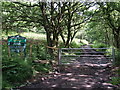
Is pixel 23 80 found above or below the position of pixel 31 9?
below

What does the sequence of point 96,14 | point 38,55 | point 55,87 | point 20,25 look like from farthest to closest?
point 96,14 < point 20,25 < point 38,55 < point 55,87

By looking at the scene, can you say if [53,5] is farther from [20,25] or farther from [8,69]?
[8,69]

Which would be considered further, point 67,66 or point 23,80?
point 67,66

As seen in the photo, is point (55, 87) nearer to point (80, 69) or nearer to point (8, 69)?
point (8, 69)

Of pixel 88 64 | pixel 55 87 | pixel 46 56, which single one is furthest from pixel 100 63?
pixel 55 87

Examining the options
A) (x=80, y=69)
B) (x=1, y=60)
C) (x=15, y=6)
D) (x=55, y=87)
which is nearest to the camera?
(x=55, y=87)

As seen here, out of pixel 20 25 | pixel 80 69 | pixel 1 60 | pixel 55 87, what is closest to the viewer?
pixel 55 87

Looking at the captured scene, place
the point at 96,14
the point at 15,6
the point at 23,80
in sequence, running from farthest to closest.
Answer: the point at 96,14, the point at 15,6, the point at 23,80

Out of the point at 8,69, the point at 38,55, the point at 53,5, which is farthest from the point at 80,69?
the point at 53,5

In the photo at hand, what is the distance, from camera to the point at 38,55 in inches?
392

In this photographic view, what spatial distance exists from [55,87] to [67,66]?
4495 mm

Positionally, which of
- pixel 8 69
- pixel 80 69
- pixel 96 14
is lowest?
pixel 80 69

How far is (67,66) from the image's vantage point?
31.8 ft

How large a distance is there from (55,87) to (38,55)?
16.3ft
